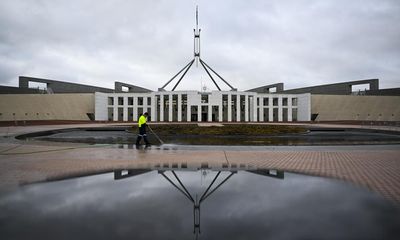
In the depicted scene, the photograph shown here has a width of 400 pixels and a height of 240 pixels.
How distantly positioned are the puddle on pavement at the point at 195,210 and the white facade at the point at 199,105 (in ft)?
136

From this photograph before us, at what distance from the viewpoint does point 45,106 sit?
4481cm

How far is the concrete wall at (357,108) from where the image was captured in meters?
46.1

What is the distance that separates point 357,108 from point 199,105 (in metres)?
31.9

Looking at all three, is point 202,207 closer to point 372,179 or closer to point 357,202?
point 357,202

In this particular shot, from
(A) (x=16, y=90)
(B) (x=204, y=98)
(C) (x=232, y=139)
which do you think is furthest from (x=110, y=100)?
(C) (x=232, y=139)

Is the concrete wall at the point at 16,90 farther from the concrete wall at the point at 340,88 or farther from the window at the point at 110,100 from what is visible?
the concrete wall at the point at 340,88

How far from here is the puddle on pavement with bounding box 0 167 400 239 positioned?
9.49 ft

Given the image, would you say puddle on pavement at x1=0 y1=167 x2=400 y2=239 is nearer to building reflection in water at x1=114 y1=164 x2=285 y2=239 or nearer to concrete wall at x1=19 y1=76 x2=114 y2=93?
building reflection in water at x1=114 y1=164 x2=285 y2=239

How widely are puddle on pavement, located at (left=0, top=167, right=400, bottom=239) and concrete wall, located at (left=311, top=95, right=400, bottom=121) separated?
50.7 m

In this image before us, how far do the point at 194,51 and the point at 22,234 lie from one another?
57521 millimetres

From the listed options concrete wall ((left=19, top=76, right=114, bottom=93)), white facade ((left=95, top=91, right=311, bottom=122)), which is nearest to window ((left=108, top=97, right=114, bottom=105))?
white facade ((left=95, top=91, right=311, bottom=122))

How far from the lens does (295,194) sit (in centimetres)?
439

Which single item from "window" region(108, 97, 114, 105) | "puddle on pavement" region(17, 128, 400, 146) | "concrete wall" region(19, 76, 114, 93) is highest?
"concrete wall" region(19, 76, 114, 93)

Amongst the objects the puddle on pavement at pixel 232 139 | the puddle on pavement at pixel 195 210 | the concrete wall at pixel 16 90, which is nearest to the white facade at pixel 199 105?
the concrete wall at pixel 16 90
